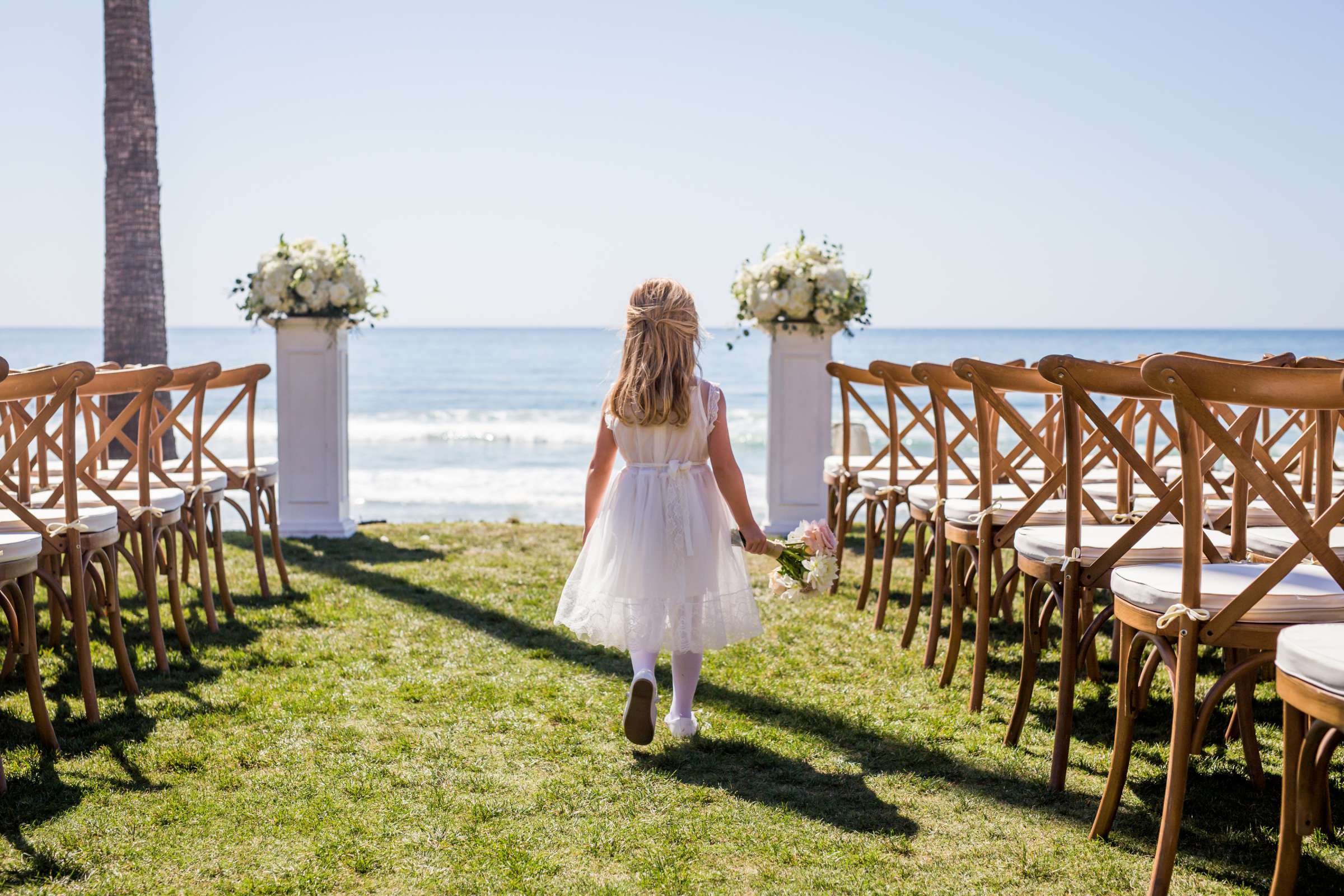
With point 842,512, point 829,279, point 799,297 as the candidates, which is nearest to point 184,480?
point 842,512

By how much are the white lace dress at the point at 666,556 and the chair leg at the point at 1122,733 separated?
1.16 meters

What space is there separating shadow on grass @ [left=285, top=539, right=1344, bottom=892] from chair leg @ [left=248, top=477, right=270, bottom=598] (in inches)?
51.4

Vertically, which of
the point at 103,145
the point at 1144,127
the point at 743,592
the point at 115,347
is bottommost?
the point at 743,592

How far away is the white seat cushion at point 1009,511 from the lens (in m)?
3.66

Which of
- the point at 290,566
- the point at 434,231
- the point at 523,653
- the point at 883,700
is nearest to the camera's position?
the point at 883,700

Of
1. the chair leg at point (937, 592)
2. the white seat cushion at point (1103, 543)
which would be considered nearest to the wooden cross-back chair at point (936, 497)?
the chair leg at point (937, 592)

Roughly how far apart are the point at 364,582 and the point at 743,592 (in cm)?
340

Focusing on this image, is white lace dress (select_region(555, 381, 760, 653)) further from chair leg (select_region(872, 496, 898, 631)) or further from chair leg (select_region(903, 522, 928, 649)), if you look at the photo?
chair leg (select_region(872, 496, 898, 631))

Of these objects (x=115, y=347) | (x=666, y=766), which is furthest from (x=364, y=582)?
(x=115, y=347)

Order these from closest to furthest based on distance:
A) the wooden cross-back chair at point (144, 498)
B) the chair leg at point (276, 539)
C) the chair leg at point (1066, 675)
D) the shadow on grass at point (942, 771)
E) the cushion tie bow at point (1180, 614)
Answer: the cushion tie bow at point (1180, 614)
the shadow on grass at point (942, 771)
the chair leg at point (1066, 675)
the wooden cross-back chair at point (144, 498)
the chair leg at point (276, 539)

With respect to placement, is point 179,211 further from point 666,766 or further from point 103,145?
point 666,766

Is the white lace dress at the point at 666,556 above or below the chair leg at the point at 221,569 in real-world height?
above

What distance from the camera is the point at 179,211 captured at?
42781 millimetres

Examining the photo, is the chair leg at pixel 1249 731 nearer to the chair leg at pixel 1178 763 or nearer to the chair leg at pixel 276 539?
the chair leg at pixel 1178 763
